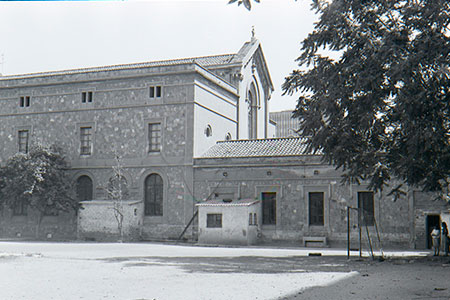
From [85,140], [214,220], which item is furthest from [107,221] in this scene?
[214,220]

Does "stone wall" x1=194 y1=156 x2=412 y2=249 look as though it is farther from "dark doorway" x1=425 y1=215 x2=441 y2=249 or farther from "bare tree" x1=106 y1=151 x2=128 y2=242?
"bare tree" x1=106 y1=151 x2=128 y2=242

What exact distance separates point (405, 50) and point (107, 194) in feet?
68.8

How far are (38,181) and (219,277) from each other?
67.7ft

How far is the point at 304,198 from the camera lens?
93.4 feet

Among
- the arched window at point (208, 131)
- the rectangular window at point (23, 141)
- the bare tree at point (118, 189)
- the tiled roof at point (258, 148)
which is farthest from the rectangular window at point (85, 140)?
the tiled roof at point (258, 148)

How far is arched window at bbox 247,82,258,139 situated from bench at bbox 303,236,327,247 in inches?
569

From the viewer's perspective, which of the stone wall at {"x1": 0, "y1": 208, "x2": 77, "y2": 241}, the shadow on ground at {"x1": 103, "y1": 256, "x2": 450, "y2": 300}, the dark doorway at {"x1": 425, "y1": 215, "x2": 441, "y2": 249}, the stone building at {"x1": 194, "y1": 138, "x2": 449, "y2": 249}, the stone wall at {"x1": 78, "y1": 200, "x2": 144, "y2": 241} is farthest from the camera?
the stone wall at {"x1": 0, "y1": 208, "x2": 77, "y2": 241}

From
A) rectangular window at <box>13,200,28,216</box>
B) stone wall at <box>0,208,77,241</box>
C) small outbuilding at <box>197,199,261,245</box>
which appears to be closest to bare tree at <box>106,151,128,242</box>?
stone wall at <box>0,208,77,241</box>

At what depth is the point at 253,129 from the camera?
41.1 metres

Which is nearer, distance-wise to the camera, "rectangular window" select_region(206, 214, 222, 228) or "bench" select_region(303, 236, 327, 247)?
"bench" select_region(303, 236, 327, 247)

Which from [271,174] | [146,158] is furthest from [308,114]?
[146,158]

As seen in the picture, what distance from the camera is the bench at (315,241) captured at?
90.0 feet

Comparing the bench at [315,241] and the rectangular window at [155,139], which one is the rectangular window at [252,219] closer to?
the bench at [315,241]

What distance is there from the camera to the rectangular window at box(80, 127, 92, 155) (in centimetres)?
3359
